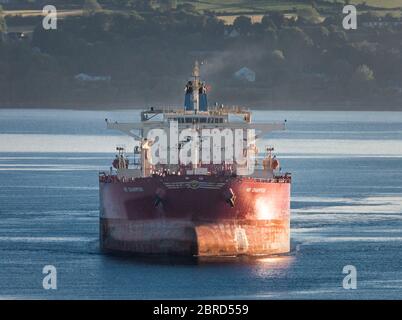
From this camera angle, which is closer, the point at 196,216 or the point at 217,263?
the point at 217,263

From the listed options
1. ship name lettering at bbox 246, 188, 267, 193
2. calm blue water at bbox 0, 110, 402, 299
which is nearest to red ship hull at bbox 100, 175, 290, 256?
ship name lettering at bbox 246, 188, 267, 193

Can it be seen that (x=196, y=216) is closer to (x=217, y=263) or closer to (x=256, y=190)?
(x=217, y=263)

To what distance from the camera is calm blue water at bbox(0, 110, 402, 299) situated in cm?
7275

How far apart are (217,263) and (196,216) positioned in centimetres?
184

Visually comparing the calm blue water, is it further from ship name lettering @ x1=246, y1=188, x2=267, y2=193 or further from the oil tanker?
ship name lettering @ x1=246, y1=188, x2=267, y2=193

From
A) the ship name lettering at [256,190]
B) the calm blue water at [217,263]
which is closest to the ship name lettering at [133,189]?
the calm blue water at [217,263]

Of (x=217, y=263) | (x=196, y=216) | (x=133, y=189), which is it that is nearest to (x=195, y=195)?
(x=196, y=216)

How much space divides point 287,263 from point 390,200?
2804 cm

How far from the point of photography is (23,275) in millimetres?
75875

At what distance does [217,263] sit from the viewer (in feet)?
254

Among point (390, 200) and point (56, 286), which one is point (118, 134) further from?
point (56, 286)

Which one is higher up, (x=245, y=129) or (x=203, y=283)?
(x=245, y=129)

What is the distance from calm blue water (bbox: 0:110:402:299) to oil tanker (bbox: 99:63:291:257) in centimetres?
91
